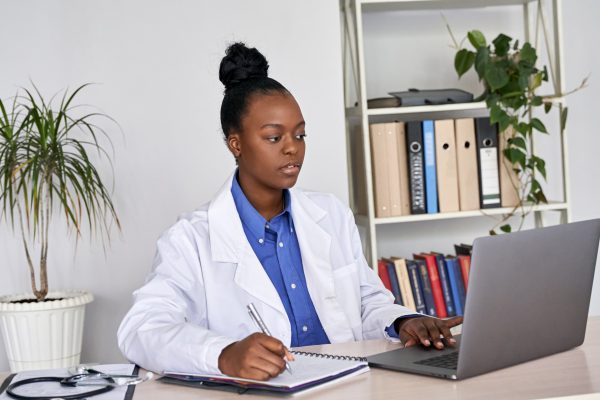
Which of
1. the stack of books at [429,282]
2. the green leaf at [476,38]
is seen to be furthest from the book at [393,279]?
the green leaf at [476,38]

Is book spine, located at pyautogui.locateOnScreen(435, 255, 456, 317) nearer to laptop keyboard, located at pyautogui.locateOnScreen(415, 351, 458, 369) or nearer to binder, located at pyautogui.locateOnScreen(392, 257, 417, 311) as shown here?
binder, located at pyautogui.locateOnScreen(392, 257, 417, 311)

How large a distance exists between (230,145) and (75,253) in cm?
121

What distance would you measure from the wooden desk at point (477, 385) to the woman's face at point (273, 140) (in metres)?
0.67

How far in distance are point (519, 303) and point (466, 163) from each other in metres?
1.96

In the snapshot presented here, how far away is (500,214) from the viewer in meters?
3.71

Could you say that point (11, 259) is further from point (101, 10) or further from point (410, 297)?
point (410, 297)

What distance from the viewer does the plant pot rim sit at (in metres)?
2.89

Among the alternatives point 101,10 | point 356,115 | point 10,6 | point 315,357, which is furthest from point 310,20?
point 315,357

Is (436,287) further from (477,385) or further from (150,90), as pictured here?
(477,385)

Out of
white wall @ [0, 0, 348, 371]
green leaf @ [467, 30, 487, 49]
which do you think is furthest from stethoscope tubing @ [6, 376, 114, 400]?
green leaf @ [467, 30, 487, 49]

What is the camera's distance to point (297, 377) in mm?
1426

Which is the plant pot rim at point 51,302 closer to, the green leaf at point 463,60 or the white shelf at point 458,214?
the white shelf at point 458,214

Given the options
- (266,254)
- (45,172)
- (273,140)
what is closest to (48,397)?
(266,254)

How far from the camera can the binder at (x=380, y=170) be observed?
10.8ft
